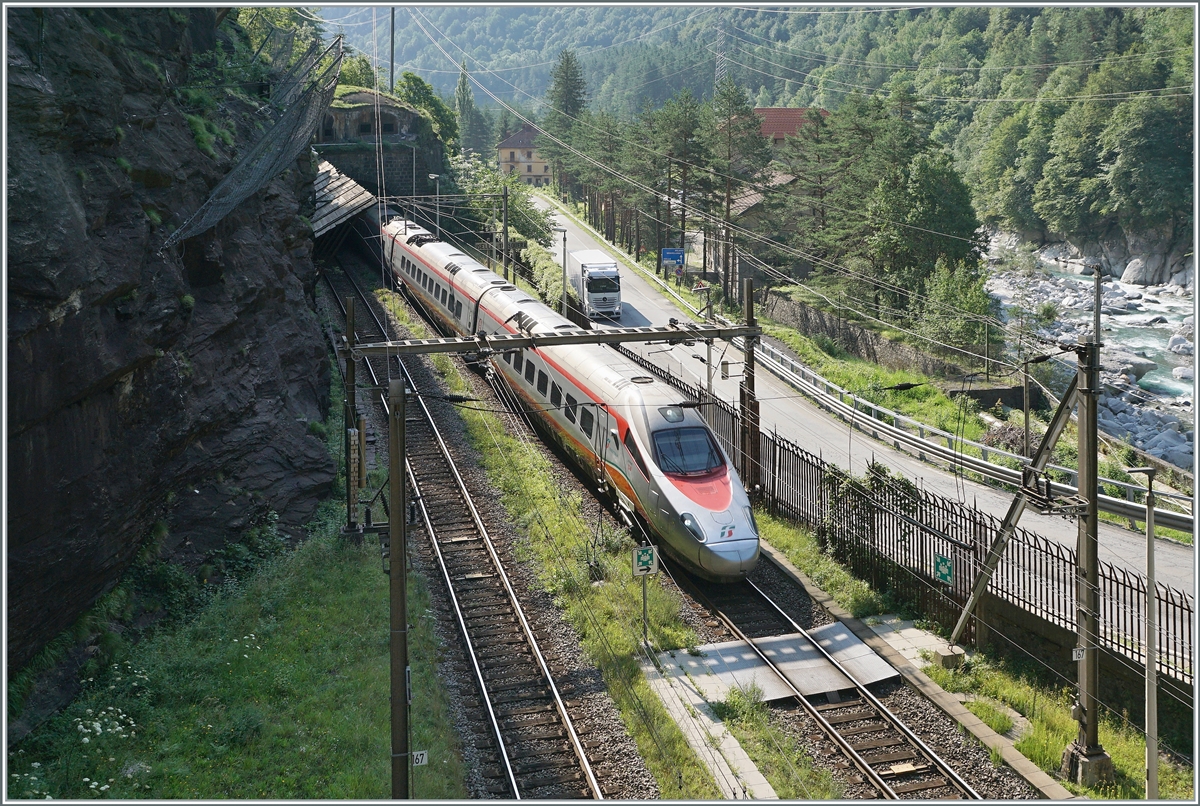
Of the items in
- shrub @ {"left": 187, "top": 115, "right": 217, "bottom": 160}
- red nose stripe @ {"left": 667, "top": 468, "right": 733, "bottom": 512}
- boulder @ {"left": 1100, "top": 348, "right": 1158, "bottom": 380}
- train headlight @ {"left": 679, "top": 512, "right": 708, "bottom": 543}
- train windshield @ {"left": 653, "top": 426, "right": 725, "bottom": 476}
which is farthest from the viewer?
boulder @ {"left": 1100, "top": 348, "right": 1158, "bottom": 380}

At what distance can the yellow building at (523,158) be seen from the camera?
128875 mm

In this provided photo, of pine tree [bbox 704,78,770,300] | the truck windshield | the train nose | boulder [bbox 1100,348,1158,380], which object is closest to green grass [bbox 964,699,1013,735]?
the train nose

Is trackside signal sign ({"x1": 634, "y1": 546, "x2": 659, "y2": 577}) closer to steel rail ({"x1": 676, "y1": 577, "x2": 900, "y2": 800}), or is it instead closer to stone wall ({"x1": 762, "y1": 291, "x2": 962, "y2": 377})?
steel rail ({"x1": 676, "y1": 577, "x2": 900, "y2": 800})

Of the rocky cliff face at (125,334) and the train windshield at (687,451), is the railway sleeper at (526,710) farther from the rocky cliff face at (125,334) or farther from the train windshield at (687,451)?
the rocky cliff face at (125,334)

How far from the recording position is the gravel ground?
13.2 m

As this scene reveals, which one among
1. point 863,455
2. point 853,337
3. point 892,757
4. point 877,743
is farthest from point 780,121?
point 892,757

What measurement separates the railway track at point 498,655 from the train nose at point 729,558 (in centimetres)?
347

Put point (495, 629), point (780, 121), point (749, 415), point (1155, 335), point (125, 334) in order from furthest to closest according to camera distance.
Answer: point (780, 121), point (1155, 335), point (749, 415), point (495, 629), point (125, 334)

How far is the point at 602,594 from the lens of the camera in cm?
1825

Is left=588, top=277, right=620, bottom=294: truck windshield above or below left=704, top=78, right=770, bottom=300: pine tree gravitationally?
below

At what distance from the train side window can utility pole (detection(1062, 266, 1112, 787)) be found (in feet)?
26.5

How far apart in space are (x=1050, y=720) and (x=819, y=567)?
6.10 m

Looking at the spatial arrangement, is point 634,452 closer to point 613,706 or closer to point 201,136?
point 613,706

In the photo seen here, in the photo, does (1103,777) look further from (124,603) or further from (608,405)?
(124,603)
